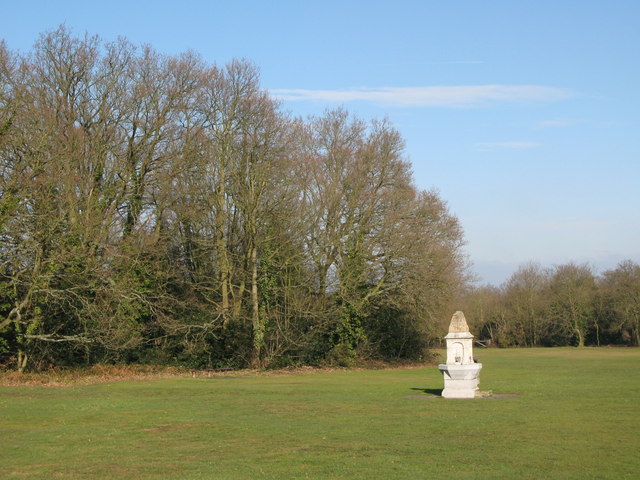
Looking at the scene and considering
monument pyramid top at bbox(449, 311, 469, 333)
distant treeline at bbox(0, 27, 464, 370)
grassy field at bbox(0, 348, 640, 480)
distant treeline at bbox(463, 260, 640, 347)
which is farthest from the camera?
distant treeline at bbox(463, 260, 640, 347)

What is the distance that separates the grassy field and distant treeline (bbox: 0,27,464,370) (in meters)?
7.49

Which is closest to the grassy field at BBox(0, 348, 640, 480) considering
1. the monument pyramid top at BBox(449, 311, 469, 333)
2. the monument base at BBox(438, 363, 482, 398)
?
the monument base at BBox(438, 363, 482, 398)

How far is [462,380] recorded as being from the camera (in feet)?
78.1

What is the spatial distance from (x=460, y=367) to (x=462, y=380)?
1.54 ft

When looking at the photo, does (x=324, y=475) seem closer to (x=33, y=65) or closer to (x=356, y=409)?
(x=356, y=409)

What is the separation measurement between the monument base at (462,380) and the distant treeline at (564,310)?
65.4 m

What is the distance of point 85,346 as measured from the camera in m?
35.2

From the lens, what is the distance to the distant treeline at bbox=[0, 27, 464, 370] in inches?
1312

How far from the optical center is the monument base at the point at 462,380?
23.6 m

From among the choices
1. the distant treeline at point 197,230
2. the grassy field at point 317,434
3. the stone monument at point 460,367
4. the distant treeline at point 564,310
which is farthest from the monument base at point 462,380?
the distant treeline at point 564,310

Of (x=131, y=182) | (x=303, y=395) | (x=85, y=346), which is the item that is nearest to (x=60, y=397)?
(x=303, y=395)

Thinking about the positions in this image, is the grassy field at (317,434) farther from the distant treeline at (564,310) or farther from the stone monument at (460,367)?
the distant treeline at (564,310)

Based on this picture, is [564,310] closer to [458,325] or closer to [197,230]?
[197,230]

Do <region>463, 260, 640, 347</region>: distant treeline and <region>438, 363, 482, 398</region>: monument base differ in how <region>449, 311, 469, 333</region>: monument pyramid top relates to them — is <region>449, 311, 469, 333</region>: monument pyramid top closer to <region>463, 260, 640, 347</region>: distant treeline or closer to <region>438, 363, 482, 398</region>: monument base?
<region>438, 363, 482, 398</region>: monument base
